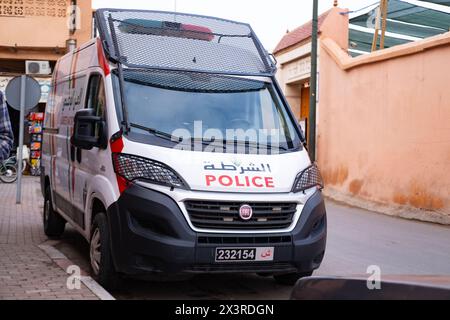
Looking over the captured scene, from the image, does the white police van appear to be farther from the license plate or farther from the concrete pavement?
the concrete pavement

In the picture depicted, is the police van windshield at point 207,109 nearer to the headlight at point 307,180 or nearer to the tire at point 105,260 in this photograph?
the headlight at point 307,180

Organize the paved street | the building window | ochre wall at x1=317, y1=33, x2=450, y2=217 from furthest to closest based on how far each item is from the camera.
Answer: the building window, ochre wall at x1=317, y1=33, x2=450, y2=217, the paved street

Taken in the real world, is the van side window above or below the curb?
above

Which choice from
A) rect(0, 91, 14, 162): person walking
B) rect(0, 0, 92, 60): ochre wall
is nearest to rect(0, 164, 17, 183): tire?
rect(0, 0, 92, 60): ochre wall

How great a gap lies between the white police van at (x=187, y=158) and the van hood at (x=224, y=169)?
0.01 metres

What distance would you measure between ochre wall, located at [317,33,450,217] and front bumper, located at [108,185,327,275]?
24.4ft

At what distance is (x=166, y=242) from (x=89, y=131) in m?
1.55

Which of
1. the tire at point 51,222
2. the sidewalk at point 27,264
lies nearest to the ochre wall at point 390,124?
the tire at point 51,222

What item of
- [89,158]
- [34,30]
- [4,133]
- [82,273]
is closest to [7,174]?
[34,30]

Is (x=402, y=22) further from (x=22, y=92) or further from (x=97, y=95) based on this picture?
(x=97, y=95)

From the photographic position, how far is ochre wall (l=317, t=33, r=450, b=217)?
12.2 metres

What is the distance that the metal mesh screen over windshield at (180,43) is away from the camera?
20.7ft

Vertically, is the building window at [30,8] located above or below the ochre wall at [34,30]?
above
